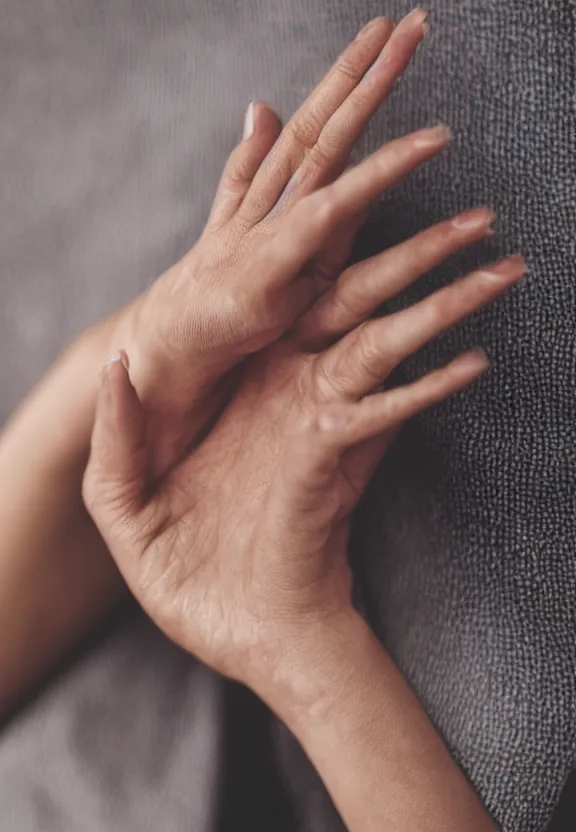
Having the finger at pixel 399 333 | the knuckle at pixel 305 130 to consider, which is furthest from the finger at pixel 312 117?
the finger at pixel 399 333

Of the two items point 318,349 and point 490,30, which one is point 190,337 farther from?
point 490,30

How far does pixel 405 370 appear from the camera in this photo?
1.68 feet

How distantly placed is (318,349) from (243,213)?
95 millimetres

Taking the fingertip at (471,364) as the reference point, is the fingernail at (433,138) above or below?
above

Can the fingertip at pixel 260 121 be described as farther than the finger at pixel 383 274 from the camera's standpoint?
Yes

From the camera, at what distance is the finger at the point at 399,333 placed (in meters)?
0.39

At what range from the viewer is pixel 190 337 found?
1.62 feet

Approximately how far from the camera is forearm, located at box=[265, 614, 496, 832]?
48 cm

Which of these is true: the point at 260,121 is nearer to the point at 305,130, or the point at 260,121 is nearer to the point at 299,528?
the point at 305,130

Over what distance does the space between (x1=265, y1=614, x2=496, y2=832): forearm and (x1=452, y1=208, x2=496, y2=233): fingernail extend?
265 mm

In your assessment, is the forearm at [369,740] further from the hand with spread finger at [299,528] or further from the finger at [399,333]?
the finger at [399,333]

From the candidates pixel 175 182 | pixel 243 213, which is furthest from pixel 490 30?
pixel 175 182

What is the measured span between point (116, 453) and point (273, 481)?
0.35ft

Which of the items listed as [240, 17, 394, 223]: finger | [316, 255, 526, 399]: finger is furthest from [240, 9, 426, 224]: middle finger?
[316, 255, 526, 399]: finger
